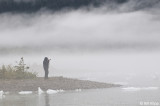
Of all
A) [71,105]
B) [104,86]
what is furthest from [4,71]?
[71,105]

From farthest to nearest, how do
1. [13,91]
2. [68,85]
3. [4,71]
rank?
[4,71]
[68,85]
[13,91]

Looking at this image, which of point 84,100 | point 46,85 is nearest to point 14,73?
point 46,85

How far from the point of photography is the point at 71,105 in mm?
28938

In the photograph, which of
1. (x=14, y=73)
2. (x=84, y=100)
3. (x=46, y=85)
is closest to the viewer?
(x=84, y=100)

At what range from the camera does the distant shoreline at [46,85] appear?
46.2 m

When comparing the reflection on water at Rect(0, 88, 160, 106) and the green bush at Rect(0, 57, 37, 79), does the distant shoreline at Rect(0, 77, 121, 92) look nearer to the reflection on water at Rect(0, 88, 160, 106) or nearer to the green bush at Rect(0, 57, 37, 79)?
the green bush at Rect(0, 57, 37, 79)

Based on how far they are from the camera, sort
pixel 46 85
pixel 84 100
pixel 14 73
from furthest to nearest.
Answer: pixel 14 73 < pixel 46 85 < pixel 84 100

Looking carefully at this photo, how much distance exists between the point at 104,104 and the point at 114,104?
2.16ft

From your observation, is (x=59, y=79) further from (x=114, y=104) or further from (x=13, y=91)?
(x=114, y=104)

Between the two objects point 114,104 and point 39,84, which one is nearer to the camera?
point 114,104

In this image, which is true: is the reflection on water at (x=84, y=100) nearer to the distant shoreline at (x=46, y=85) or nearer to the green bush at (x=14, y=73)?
the distant shoreline at (x=46, y=85)

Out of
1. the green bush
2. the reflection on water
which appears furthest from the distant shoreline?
the reflection on water

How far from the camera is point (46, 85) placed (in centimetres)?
4762

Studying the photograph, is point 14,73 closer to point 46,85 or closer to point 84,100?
point 46,85
